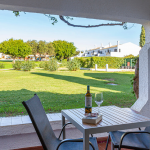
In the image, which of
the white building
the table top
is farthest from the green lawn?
the white building

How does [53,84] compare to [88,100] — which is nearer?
[88,100]

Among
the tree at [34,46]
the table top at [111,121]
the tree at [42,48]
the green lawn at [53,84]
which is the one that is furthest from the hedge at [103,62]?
the table top at [111,121]

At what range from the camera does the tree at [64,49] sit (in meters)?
13.4

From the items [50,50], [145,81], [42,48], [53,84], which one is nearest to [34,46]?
[42,48]

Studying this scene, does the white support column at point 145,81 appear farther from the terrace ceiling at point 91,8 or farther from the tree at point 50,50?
the tree at point 50,50

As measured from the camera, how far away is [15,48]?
40.0ft

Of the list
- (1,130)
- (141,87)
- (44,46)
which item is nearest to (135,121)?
(141,87)

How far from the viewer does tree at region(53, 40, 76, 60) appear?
13.4 metres

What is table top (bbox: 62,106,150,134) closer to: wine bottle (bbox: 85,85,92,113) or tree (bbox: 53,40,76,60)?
wine bottle (bbox: 85,85,92,113)

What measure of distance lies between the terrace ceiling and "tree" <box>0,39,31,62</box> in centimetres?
1060

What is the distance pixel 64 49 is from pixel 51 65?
150 centimetres

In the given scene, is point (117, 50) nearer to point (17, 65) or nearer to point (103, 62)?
point (103, 62)

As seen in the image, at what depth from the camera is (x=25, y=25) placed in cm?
1532

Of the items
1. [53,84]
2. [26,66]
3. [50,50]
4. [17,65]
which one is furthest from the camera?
[26,66]
